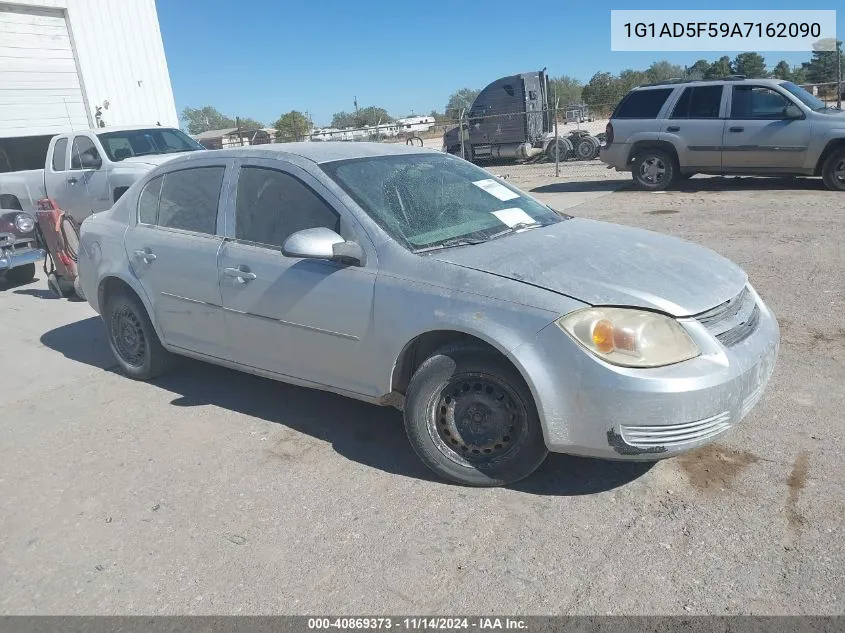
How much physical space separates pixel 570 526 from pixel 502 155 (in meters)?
20.2

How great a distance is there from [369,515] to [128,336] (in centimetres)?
281

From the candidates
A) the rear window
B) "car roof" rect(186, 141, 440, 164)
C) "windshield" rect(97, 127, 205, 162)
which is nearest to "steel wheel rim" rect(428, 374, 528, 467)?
"car roof" rect(186, 141, 440, 164)

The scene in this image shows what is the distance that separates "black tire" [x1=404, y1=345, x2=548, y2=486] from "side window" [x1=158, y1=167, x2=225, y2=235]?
1.87 metres

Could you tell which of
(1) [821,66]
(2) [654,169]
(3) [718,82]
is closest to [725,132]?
(3) [718,82]

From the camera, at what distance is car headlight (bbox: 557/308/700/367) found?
2811 millimetres

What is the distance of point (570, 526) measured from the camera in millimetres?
2924

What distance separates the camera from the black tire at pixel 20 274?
360 inches

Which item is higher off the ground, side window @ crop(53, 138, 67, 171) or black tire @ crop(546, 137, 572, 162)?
side window @ crop(53, 138, 67, 171)

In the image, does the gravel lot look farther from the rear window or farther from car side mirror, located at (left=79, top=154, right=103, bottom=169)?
the rear window

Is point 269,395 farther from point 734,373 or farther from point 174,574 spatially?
point 734,373

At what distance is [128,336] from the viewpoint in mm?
5000

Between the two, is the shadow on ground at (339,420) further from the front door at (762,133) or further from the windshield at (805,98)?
the windshield at (805,98)

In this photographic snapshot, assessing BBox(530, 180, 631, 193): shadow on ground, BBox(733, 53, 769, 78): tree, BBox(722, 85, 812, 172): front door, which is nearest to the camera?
BBox(722, 85, 812, 172): front door

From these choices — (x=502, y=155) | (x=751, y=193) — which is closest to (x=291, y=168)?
(x=751, y=193)
